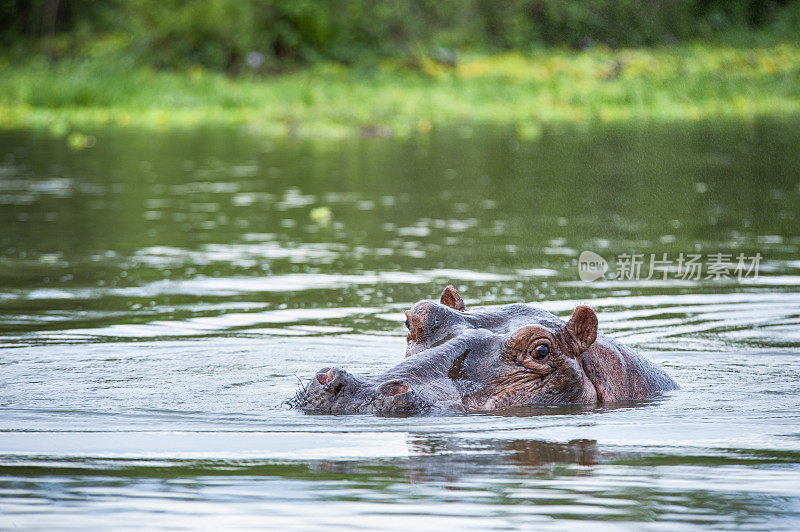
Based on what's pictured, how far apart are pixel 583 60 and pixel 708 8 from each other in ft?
29.5

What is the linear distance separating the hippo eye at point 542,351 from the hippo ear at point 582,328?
222 millimetres

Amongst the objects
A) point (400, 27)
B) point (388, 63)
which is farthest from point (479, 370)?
point (400, 27)

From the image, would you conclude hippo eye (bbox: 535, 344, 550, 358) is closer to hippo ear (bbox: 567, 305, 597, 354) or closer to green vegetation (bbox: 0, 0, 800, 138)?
hippo ear (bbox: 567, 305, 597, 354)

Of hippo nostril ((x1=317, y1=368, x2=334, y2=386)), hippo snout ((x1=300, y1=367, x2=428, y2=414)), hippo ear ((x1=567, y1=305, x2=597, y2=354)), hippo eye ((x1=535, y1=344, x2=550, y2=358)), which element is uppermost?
hippo ear ((x1=567, y1=305, x2=597, y2=354))

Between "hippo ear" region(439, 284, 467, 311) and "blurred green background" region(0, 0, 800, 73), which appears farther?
"blurred green background" region(0, 0, 800, 73)

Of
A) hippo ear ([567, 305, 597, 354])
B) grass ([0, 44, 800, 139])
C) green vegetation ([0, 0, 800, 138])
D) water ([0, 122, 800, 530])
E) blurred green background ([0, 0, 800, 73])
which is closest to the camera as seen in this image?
water ([0, 122, 800, 530])

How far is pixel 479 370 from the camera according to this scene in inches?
254

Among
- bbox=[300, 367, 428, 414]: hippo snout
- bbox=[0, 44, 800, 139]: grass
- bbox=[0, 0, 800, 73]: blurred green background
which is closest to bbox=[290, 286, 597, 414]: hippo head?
bbox=[300, 367, 428, 414]: hippo snout

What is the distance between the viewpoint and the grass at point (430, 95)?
31.6 meters

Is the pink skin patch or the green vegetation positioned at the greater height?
the green vegetation

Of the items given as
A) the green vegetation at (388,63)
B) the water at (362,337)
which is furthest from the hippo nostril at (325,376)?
the green vegetation at (388,63)

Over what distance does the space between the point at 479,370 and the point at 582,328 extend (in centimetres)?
56

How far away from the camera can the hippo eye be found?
6391 millimetres

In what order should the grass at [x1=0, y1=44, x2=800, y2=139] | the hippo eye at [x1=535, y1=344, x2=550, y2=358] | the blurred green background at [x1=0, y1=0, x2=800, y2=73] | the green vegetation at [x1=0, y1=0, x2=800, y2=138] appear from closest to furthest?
the hippo eye at [x1=535, y1=344, x2=550, y2=358] → the grass at [x1=0, y1=44, x2=800, y2=139] → the green vegetation at [x1=0, y1=0, x2=800, y2=138] → the blurred green background at [x1=0, y1=0, x2=800, y2=73]
